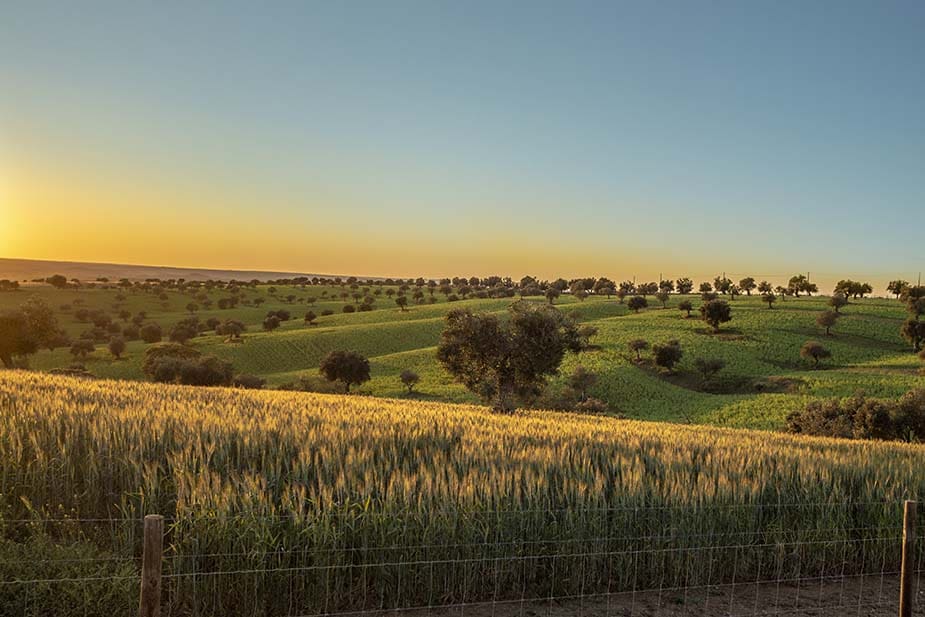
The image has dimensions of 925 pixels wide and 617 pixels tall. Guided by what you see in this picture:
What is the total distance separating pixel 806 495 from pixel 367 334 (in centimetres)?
9409

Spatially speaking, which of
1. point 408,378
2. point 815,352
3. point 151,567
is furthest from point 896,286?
point 151,567

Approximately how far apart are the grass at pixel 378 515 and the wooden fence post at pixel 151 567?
2069 mm

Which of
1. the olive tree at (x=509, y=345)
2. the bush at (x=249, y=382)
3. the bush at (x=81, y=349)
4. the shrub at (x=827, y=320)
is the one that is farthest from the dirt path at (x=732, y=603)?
the shrub at (x=827, y=320)

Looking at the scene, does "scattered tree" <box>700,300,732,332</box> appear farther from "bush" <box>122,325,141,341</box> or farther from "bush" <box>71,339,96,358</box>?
"bush" <box>71,339,96,358</box>

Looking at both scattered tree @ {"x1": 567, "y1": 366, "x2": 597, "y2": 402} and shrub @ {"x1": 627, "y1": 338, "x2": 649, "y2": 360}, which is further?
shrub @ {"x1": 627, "y1": 338, "x2": 649, "y2": 360}

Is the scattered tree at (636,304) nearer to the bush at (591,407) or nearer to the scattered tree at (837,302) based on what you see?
the scattered tree at (837,302)

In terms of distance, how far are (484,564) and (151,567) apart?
15.9 feet

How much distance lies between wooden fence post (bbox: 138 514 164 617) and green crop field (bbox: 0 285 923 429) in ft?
194

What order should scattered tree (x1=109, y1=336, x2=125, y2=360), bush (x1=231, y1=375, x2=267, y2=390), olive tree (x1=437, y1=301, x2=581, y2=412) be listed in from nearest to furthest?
olive tree (x1=437, y1=301, x2=581, y2=412) → bush (x1=231, y1=375, x2=267, y2=390) → scattered tree (x1=109, y1=336, x2=125, y2=360)

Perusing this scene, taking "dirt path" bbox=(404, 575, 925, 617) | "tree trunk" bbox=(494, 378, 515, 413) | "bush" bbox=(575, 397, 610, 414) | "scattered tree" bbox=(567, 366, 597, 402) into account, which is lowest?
"bush" bbox=(575, 397, 610, 414)

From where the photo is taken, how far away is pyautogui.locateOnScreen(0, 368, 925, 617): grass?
813cm

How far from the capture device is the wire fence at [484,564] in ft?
25.7

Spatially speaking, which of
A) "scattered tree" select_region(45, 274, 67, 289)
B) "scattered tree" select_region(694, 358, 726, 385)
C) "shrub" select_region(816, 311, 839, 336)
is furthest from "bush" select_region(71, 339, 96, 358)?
"shrub" select_region(816, 311, 839, 336)

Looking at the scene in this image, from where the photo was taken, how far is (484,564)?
920 centimetres
